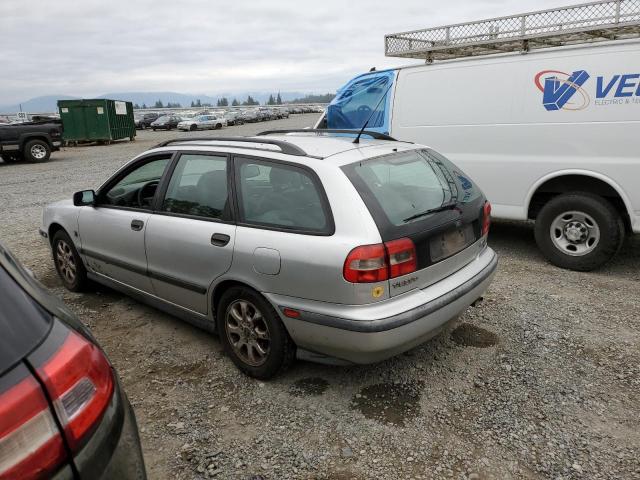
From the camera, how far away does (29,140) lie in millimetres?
17625

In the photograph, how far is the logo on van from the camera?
4737 mm

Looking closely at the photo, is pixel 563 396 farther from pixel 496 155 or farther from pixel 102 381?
pixel 496 155

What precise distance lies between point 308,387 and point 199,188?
5.21 ft

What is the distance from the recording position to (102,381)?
146 cm

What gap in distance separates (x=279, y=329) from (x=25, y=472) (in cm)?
193

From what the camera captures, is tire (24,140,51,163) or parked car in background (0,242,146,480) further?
tire (24,140,51,163)

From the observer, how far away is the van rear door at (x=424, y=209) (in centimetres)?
289

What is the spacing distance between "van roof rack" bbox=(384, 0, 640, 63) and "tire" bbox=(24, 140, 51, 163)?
15.6m

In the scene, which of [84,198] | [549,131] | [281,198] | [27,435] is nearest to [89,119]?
[84,198]

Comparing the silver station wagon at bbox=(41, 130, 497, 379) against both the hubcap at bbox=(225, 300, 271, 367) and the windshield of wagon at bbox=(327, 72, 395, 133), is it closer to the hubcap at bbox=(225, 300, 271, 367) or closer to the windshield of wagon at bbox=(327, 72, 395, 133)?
the hubcap at bbox=(225, 300, 271, 367)

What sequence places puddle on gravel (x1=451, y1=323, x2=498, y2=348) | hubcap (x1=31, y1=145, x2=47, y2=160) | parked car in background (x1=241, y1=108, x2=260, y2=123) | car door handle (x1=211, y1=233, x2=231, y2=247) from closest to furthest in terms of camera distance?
car door handle (x1=211, y1=233, x2=231, y2=247) → puddle on gravel (x1=451, y1=323, x2=498, y2=348) → hubcap (x1=31, y1=145, x2=47, y2=160) → parked car in background (x1=241, y1=108, x2=260, y2=123)

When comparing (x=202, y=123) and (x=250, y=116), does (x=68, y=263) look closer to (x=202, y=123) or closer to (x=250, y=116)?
(x=202, y=123)

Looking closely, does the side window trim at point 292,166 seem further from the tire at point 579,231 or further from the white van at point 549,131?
the tire at point 579,231

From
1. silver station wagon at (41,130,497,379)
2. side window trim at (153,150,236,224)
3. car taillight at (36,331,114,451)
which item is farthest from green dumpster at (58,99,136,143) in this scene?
car taillight at (36,331,114,451)
